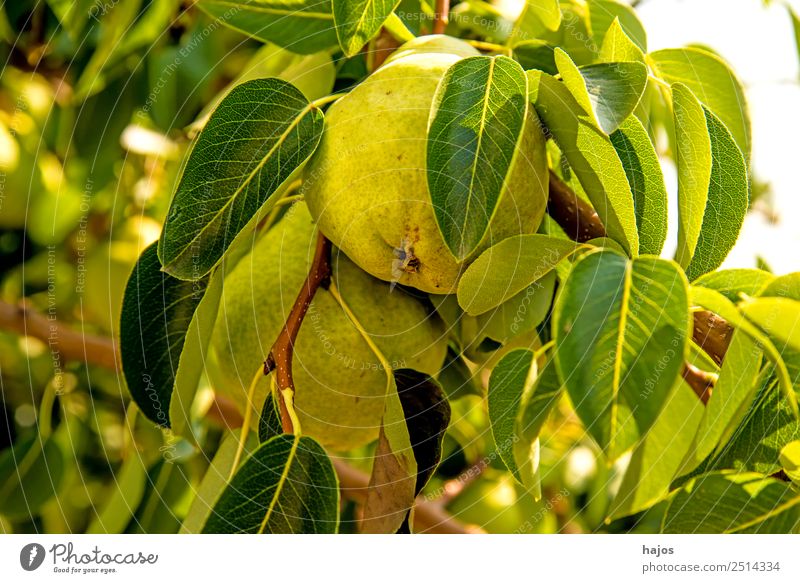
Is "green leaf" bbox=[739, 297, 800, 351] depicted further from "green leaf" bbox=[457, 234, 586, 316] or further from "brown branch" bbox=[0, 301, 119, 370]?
"brown branch" bbox=[0, 301, 119, 370]

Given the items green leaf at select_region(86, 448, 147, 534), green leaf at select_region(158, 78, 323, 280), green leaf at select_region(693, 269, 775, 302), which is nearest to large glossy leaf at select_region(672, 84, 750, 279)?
green leaf at select_region(693, 269, 775, 302)

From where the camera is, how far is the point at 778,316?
508mm

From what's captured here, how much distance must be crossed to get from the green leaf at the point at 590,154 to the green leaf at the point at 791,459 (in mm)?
169

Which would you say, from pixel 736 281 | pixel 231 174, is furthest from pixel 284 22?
pixel 736 281

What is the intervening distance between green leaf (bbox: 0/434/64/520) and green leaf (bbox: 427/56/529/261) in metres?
0.77

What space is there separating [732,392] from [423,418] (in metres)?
0.23

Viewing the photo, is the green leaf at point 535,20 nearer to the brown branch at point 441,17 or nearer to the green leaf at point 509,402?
the brown branch at point 441,17

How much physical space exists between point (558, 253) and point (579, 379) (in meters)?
0.17

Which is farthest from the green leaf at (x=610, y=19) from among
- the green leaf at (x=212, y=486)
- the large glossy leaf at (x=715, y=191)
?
the green leaf at (x=212, y=486)

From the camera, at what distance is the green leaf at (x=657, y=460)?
47 cm

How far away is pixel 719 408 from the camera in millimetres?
544
